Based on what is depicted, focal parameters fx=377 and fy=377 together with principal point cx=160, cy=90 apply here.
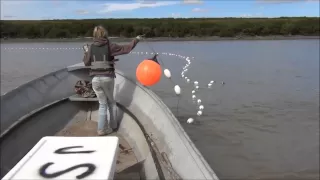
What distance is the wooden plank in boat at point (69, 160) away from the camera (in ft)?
7.47

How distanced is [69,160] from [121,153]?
118 inches

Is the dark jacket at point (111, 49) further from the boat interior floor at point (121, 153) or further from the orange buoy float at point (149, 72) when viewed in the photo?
the boat interior floor at point (121, 153)

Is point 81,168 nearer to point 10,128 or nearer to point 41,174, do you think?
point 41,174

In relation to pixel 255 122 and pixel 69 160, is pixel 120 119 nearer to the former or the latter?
pixel 69 160

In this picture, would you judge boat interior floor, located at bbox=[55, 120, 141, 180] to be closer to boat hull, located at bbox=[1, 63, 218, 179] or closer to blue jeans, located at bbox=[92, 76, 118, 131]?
boat hull, located at bbox=[1, 63, 218, 179]

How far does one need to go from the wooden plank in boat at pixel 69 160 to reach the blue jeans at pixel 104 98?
2854 mm

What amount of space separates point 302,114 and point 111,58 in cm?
837

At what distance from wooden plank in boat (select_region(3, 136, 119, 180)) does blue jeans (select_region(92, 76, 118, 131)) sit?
2854mm

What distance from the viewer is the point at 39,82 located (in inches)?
309

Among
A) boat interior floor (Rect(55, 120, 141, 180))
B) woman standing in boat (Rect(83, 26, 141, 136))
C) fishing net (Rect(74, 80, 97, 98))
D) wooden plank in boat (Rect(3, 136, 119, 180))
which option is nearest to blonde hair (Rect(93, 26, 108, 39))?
woman standing in boat (Rect(83, 26, 141, 136))

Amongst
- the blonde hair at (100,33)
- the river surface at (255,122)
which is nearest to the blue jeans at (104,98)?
the blonde hair at (100,33)

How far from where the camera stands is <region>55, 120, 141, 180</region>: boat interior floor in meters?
4.66

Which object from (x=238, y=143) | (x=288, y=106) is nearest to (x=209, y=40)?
(x=288, y=106)

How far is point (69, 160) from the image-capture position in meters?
2.46
